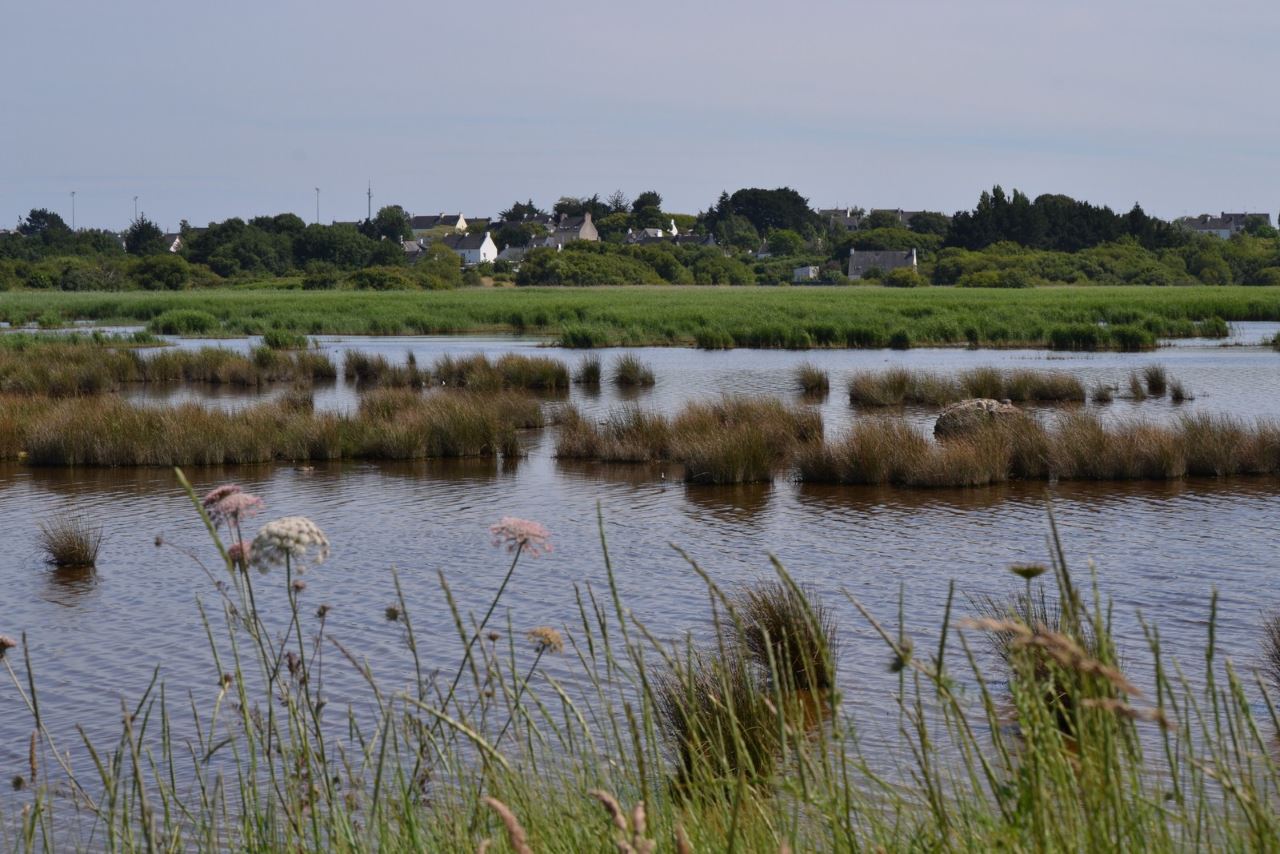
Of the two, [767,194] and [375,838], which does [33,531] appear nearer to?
[375,838]

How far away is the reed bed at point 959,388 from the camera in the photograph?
24516mm

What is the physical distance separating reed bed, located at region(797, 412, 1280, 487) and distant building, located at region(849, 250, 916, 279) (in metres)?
96.2

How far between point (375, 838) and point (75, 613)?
5.14 meters

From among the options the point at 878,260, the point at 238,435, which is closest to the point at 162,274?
the point at 878,260

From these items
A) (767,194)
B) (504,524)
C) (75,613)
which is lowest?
(75,613)

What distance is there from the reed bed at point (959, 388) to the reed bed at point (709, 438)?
4769 millimetres

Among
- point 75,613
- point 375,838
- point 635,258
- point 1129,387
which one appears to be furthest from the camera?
point 635,258

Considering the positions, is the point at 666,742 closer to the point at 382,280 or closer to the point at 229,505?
the point at 229,505

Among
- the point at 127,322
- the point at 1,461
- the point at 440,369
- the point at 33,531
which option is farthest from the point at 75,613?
the point at 127,322

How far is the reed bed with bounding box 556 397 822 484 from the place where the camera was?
1569cm

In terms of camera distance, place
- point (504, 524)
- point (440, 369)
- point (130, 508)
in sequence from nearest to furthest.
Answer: point (504, 524) → point (130, 508) → point (440, 369)

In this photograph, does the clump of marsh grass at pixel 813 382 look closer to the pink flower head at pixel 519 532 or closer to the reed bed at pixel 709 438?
the reed bed at pixel 709 438

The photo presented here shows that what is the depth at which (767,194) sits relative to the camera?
499 ft

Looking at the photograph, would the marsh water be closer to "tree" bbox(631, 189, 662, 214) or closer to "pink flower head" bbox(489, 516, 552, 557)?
"pink flower head" bbox(489, 516, 552, 557)
